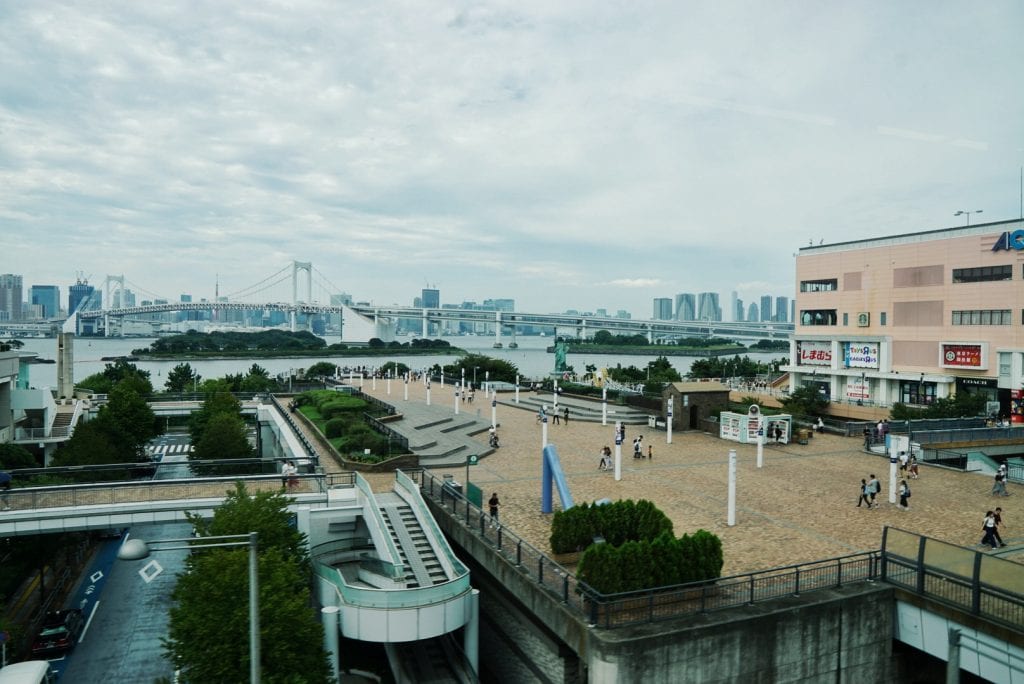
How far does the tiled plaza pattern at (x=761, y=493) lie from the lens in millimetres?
16281

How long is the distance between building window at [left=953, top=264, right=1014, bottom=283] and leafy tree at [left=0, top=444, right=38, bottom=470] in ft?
163

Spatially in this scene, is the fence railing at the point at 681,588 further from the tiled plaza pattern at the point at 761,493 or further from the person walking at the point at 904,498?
the person walking at the point at 904,498

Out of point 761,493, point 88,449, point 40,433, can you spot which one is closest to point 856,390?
point 761,493

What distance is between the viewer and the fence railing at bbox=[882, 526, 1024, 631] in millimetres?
11094

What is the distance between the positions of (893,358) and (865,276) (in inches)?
235

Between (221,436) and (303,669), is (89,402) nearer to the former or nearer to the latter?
(221,436)

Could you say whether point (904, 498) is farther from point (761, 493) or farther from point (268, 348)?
point (268, 348)

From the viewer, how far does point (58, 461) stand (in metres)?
28.2

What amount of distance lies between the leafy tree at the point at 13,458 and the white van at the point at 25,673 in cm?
1551

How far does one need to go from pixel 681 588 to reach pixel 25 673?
13.7 m

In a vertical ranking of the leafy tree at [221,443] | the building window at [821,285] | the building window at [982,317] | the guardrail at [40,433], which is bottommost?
the guardrail at [40,433]

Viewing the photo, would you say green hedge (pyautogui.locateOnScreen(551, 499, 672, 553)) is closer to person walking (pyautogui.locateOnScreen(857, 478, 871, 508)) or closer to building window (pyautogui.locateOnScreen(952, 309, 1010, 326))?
person walking (pyautogui.locateOnScreen(857, 478, 871, 508))

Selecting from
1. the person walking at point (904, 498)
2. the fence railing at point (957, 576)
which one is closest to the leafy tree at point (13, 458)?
the fence railing at point (957, 576)

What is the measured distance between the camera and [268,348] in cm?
14038
